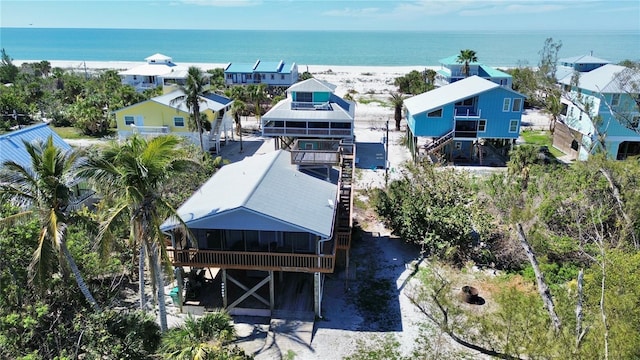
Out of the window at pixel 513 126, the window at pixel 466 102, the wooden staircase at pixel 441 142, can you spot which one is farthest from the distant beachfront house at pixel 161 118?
the window at pixel 513 126

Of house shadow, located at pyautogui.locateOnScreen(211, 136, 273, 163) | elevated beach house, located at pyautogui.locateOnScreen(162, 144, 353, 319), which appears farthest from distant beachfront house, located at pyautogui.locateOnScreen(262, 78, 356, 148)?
elevated beach house, located at pyautogui.locateOnScreen(162, 144, 353, 319)

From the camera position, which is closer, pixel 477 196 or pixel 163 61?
pixel 477 196

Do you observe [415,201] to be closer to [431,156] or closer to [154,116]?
[431,156]

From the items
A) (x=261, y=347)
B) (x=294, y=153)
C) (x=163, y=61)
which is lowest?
(x=261, y=347)

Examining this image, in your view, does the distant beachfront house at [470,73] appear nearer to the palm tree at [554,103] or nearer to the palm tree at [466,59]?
the palm tree at [466,59]

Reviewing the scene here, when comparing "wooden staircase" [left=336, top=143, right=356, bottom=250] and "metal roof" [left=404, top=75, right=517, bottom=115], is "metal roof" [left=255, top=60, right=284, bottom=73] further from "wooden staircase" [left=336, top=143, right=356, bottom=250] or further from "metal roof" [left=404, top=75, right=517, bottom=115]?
"wooden staircase" [left=336, top=143, right=356, bottom=250]

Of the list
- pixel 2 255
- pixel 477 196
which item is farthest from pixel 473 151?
pixel 2 255
